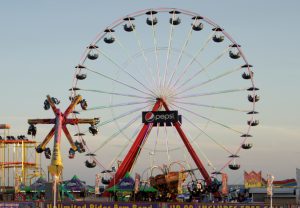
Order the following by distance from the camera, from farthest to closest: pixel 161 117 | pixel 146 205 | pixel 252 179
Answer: pixel 252 179, pixel 161 117, pixel 146 205

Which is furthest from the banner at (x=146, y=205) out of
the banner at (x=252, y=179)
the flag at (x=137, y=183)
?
the banner at (x=252, y=179)

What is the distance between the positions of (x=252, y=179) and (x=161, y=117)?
2680cm

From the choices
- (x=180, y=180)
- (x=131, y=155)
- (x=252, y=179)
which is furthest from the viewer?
(x=252, y=179)

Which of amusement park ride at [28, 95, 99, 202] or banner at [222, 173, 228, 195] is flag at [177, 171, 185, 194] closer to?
banner at [222, 173, 228, 195]

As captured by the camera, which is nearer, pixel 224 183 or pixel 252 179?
pixel 224 183

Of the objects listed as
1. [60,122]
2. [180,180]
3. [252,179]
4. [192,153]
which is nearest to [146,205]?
[180,180]

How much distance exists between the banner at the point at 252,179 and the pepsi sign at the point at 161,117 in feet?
79.4

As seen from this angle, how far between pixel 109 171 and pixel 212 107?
1278cm

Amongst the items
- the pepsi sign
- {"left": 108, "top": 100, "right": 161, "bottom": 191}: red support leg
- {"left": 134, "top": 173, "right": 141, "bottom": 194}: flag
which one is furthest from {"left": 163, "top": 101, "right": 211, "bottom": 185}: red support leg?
{"left": 134, "top": 173, "right": 141, "bottom": 194}: flag

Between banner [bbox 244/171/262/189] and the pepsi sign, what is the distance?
24.2 meters

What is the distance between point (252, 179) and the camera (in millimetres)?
95000

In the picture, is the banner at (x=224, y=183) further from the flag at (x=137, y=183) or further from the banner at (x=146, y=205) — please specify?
the banner at (x=146, y=205)

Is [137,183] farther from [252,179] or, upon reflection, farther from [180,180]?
[252,179]

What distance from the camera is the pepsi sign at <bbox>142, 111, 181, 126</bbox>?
7306 cm
